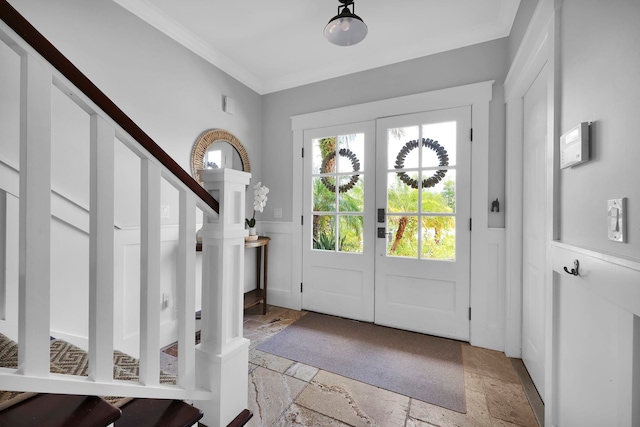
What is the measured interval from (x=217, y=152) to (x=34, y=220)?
2152mm

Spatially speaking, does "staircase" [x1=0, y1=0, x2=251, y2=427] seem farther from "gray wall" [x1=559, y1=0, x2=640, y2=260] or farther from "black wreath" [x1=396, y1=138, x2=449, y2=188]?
"black wreath" [x1=396, y1=138, x2=449, y2=188]

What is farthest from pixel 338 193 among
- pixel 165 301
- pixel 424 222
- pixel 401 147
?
pixel 165 301

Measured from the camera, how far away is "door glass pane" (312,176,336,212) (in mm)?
2869

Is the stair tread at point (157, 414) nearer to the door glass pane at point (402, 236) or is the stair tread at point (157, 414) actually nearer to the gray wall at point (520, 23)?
the door glass pane at point (402, 236)

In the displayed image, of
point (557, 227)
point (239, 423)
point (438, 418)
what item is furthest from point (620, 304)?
point (239, 423)

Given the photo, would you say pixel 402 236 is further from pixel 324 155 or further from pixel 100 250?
pixel 100 250

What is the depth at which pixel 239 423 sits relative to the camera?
1.15 metres

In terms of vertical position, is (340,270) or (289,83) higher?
(289,83)

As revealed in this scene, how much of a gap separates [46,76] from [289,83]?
2.67m

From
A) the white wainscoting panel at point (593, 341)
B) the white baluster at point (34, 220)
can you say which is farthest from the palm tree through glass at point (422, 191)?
the white baluster at point (34, 220)

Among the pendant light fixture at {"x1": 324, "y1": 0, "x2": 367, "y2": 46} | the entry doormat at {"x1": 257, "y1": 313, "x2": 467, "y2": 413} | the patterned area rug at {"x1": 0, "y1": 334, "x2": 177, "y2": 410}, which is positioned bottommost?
the entry doormat at {"x1": 257, "y1": 313, "x2": 467, "y2": 413}

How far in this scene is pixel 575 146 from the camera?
40.4 inches

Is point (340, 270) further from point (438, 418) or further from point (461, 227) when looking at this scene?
point (438, 418)

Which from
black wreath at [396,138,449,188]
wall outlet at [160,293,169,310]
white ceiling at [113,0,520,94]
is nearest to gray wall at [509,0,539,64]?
white ceiling at [113,0,520,94]
